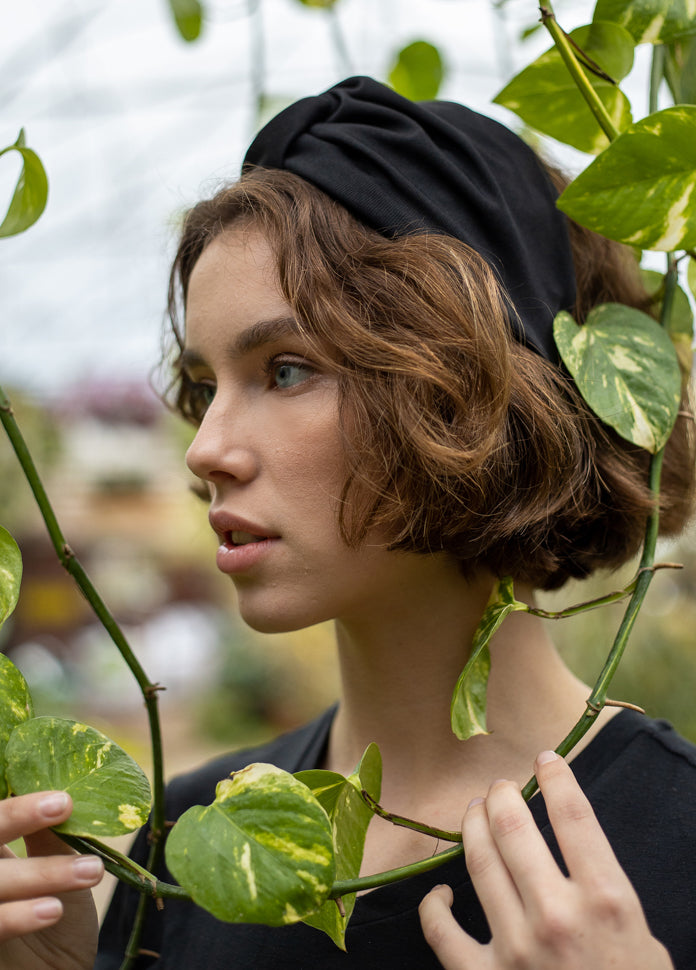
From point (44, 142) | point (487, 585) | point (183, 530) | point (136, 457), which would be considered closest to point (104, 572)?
point (183, 530)

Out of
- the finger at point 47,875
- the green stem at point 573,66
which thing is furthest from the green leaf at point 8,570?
the green stem at point 573,66

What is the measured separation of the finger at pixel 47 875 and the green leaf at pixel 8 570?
0.48 feet

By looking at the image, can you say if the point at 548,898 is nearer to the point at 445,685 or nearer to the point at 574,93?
the point at 445,685

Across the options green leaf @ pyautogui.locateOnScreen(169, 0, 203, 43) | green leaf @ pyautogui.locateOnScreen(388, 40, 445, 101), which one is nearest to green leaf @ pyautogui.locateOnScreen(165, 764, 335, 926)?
green leaf @ pyautogui.locateOnScreen(388, 40, 445, 101)

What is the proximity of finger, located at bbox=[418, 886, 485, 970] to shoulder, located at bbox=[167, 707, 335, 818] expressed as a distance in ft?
1.34

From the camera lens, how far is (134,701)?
192 inches

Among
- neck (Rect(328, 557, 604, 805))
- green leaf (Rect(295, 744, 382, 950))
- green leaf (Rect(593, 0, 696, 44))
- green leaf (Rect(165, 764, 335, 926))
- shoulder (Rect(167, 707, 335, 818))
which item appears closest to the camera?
green leaf (Rect(165, 764, 335, 926))

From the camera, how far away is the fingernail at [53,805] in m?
0.46

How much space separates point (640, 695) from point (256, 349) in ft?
8.41

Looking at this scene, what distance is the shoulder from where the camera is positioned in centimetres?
98

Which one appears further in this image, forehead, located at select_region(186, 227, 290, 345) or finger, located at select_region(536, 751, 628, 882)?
forehead, located at select_region(186, 227, 290, 345)

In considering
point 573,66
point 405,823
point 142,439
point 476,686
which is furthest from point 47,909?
point 142,439

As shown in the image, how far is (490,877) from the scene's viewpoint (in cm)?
50

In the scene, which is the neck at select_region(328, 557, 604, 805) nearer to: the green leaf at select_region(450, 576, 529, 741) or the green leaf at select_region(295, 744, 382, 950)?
the green leaf at select_region(450, 576, 529, 741)
